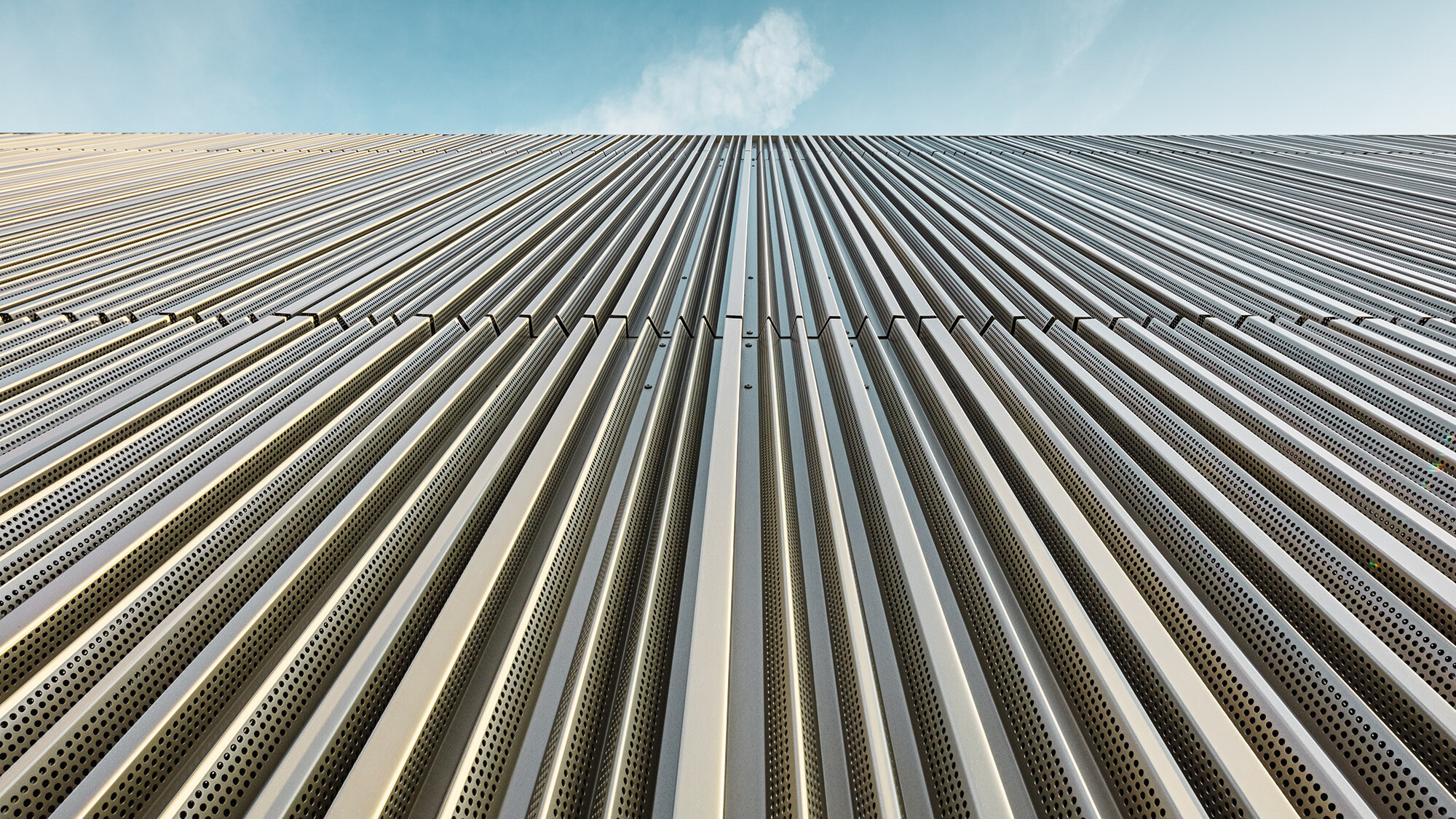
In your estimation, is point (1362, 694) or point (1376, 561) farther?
point (1376, 561)

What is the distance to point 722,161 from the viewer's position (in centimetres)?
831

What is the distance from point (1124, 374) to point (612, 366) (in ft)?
7.27

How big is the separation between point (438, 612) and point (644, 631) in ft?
1.60

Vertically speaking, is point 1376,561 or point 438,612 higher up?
point 1376,561

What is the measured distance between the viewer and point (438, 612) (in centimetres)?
130

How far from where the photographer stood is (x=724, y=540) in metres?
1.52

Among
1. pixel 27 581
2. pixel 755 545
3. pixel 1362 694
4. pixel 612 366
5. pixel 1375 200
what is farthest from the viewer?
pixel 1375 200

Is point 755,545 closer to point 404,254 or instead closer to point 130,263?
point 404,254

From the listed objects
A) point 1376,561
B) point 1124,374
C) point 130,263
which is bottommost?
point 1376,561

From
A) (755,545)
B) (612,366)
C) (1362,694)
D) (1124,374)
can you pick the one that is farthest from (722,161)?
(1362,694)

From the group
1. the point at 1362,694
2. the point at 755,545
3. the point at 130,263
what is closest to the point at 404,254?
the point at 130,263

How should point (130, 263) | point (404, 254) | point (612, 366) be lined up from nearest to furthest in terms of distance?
point (612, 366), point (130, 263), point (404, 254)

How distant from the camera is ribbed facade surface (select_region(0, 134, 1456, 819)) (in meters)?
1.00

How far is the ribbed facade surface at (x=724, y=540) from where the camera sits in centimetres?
100
